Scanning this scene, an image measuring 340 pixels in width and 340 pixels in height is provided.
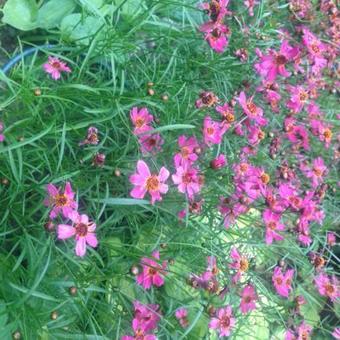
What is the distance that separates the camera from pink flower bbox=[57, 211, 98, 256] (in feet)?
3.30

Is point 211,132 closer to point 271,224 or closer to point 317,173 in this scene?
point 271,224

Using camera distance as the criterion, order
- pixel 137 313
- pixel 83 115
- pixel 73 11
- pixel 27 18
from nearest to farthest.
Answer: pixel 137 313 < pixel 83 115 < pixel 27 18 < pixel 73 11

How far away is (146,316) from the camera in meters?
1.15

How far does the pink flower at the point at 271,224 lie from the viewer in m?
1.25

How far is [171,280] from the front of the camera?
127 centimetres

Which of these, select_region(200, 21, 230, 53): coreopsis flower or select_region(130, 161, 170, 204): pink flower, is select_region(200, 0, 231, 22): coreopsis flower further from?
select_region(130, 161, 170, 204): pink flower

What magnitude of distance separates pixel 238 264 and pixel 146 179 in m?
0.35

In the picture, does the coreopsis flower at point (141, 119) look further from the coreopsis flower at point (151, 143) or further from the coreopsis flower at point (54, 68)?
the coreopsis flower at point (54, 68)

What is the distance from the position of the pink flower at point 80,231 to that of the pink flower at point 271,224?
42 cm

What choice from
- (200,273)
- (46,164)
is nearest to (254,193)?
(200,273)

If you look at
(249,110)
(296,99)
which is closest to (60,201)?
(249,110)

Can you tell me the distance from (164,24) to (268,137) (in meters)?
0.42

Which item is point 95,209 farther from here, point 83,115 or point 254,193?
point 254,193

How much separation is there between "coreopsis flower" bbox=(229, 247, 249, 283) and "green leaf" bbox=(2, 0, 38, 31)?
0.77 meters
